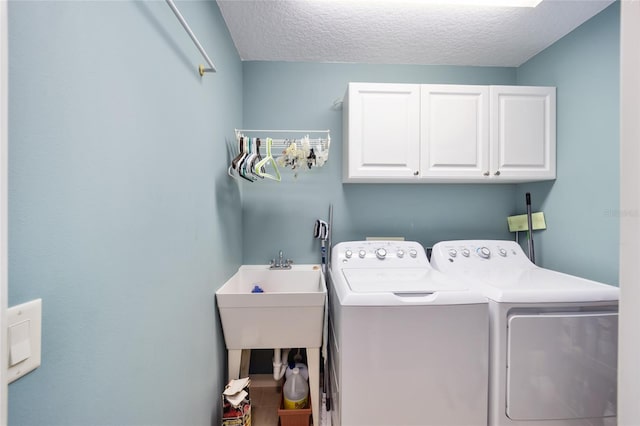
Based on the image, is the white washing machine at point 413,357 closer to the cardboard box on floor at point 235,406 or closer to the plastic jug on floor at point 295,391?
the plastic jug on floor at point 295,391

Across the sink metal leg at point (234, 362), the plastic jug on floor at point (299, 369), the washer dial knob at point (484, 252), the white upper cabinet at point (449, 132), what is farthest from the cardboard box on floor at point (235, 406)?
the washer dial knob at point (484, 252)

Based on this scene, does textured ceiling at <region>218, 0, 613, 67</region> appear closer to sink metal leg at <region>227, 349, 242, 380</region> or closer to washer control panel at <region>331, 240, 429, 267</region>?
washer control panel at <region>331, 240, 429, 267</region>

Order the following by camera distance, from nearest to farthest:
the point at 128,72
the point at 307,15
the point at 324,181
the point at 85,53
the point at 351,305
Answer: the point at 85,53 → the point at 128,72 → the point at 351,305 → the point at 307,15 → the point at 324,181

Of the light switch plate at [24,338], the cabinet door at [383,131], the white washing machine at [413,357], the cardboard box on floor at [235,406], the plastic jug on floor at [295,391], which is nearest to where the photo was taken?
the light switch plate at [24,338]

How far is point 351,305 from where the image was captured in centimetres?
120

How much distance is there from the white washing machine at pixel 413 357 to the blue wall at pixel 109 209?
0.74 m

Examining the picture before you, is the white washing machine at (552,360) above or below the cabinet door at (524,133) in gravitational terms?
below

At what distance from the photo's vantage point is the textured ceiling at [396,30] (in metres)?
1.49

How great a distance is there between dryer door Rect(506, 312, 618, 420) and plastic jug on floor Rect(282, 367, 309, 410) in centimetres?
112

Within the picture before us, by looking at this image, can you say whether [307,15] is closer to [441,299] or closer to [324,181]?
[324,181]

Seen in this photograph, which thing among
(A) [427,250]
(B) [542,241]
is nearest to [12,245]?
(A) [427,250]

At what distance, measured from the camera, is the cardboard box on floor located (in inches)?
53.4

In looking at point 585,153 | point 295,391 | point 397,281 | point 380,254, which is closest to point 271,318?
point 295,391

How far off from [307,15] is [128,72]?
1230 mm
